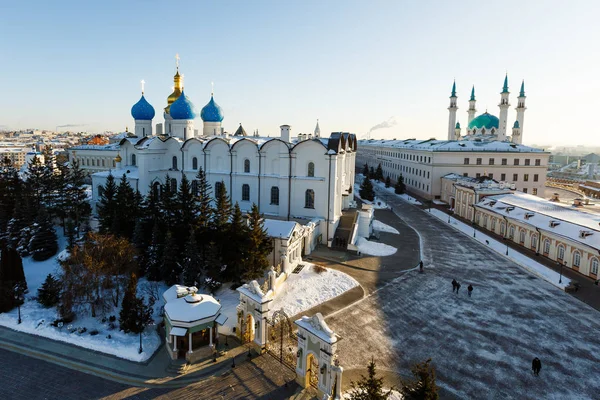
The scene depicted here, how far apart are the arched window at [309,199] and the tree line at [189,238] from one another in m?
7.49

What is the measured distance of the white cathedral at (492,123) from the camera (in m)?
62.7

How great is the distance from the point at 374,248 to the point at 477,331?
12.7 meters

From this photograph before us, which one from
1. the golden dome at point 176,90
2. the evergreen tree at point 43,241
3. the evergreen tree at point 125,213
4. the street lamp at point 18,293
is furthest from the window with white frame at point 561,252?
the golden dome at point 176,90

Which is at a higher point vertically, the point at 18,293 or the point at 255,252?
the point at 255,252

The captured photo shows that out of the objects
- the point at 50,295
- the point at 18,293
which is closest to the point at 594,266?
the point at 50,295

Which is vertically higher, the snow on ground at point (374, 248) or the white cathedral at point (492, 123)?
the white cathedral at point (492, 123)

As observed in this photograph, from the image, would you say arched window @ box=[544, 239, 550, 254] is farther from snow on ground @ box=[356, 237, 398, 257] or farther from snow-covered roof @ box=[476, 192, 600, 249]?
snow on ground @ box=[356, 237, 398, 257]

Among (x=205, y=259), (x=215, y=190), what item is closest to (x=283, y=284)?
(x=205, y=259)

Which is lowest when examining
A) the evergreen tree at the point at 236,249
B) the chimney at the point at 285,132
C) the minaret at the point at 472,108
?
the evergreen tree at the point at 236,249

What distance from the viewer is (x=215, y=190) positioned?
33812 millimetres

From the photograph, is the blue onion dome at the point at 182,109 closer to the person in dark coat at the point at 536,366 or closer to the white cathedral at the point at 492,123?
the person in dark coat at the point at 536,366

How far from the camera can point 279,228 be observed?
82.1 feet

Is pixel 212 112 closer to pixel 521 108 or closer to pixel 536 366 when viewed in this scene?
pixel 536 366

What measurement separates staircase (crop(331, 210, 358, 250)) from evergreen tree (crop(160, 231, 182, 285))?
39.8 feet
